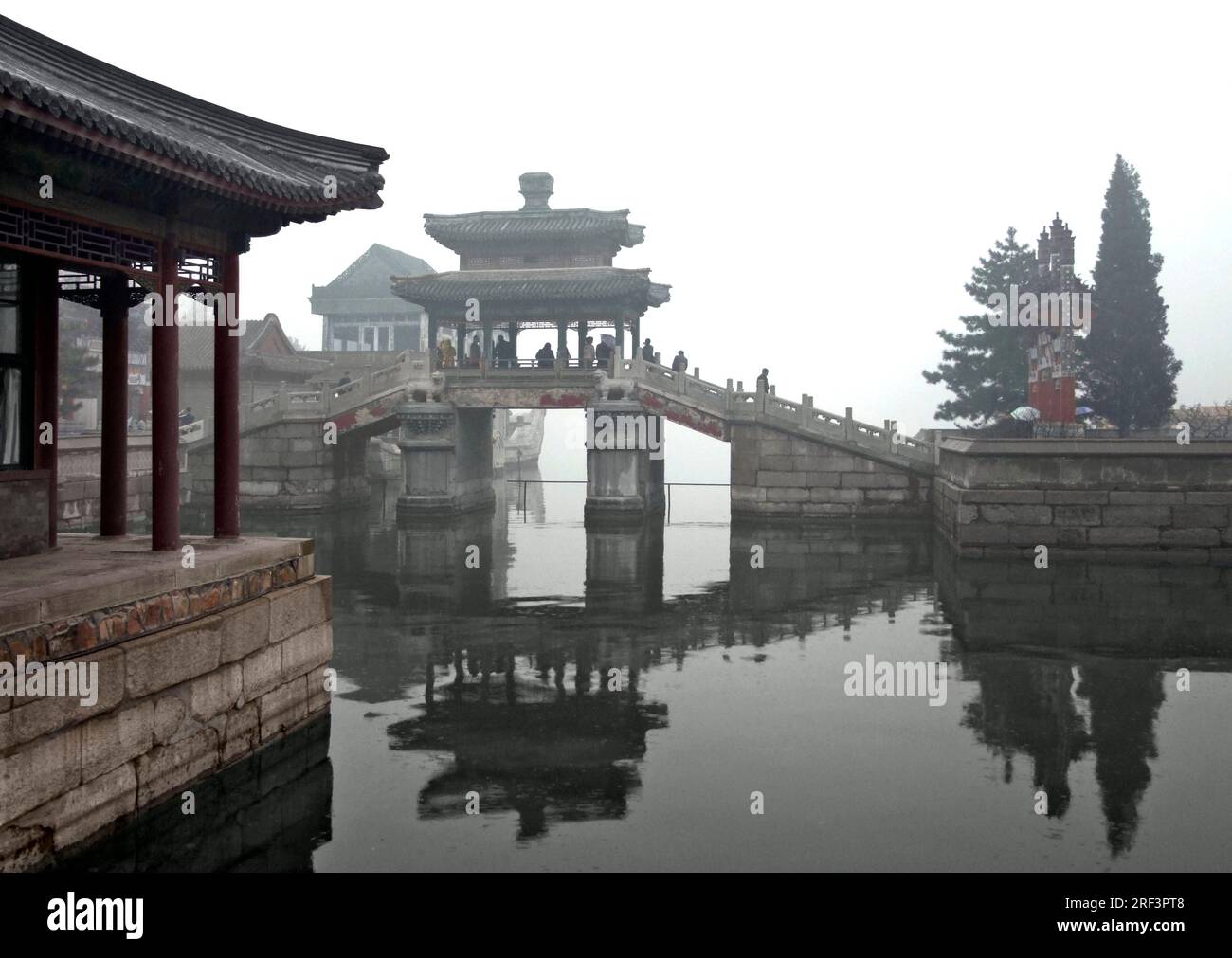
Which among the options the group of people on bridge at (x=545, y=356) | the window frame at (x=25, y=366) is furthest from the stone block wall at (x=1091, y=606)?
the group of people on bridge at (x=545, y=356)

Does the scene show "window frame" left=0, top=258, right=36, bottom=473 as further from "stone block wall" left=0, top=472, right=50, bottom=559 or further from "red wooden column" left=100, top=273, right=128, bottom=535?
Answer: "red wooden column" left=100, top=273, right=128, bottom=535

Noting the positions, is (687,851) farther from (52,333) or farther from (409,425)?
(409,425)

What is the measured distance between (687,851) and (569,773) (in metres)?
1.84

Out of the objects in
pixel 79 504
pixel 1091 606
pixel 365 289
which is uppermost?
pixel 365 289

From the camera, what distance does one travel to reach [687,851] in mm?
7297

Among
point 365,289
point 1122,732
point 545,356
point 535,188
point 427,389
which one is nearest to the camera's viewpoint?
point 1122,732

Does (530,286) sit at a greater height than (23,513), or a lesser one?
greater

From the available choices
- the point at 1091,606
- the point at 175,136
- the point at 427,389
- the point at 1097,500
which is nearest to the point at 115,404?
the point at 175,136

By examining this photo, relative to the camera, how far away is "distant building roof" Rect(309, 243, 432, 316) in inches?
2384

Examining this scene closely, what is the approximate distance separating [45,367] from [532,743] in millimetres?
5774

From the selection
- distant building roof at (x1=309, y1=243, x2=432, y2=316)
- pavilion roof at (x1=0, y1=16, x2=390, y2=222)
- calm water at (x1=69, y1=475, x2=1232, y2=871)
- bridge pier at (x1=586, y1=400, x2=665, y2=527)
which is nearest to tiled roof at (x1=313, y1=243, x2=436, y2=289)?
distant building roof at (x1=309, y1=243, x2=432, y2=316)

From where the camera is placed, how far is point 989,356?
3566 centimetres

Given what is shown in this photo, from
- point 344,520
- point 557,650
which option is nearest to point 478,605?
point 557,650

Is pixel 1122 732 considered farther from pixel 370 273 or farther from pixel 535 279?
pixel 370 273
